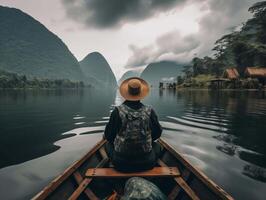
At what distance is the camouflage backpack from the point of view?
4.18 m

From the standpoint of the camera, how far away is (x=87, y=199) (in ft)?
13.1

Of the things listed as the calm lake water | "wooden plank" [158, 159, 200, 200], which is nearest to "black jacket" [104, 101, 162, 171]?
"wooden plank" [158, 159, 200, 200]

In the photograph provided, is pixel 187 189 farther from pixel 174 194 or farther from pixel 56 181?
pixel 56 181

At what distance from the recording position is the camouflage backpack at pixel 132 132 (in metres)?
4.18

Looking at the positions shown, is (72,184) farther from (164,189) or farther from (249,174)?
(249,174)

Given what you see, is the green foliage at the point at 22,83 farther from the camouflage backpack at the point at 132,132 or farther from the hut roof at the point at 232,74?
the camouflage backpack at the point at 132,132

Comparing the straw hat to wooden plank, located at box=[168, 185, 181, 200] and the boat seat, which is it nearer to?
the boat seat

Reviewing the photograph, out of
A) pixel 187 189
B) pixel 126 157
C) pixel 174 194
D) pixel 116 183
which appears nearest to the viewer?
pixel 187 189

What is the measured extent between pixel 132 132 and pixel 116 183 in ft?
4.98

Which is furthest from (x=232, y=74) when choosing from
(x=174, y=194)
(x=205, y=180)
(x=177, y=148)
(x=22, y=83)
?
(x=22, y=83)

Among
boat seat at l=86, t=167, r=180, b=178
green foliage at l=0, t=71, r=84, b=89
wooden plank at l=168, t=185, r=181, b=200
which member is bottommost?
wooden plank at l=168, t=185, r=181, b=200

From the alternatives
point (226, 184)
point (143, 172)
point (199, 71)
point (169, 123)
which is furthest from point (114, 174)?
point (199, 71)

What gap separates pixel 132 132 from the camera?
4176mm

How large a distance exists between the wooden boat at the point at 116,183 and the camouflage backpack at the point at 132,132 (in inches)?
22.3
